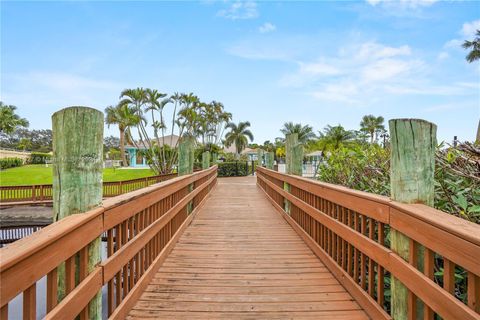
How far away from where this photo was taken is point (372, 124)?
5288 centimetres

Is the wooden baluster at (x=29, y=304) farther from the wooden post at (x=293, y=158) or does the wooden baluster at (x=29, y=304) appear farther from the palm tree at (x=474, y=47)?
the palm tree at (x=474, y=47)

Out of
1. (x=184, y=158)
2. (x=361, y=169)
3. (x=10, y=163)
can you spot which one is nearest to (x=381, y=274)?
(x=361, y=169)

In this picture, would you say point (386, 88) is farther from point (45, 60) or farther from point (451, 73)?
point (45, 60)

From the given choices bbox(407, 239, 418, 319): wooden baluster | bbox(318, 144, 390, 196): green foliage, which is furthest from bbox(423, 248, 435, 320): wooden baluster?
bbox(318, 144, 390, 196): green foliage

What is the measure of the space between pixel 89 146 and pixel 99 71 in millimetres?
22820

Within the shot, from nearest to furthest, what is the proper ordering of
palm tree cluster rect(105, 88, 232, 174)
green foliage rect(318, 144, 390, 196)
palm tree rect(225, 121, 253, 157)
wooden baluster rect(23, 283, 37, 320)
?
wooden baluster rect(23, 283, 37, 320), green foliage rect(318, 144, 390, 196), palm tree cluster rect(105, 88, 232, 174), palm tree rect(225, 121, 253, 157)

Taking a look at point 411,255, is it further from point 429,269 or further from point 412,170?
point 412,170

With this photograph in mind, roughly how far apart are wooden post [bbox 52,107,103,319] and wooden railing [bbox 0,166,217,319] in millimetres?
86

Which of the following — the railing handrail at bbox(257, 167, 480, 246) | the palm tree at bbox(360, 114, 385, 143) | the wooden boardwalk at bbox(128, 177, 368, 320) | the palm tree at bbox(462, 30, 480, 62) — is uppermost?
the palm tree at bbox(462, 30, 480, 62)

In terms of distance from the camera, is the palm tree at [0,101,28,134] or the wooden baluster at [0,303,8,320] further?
the palm tree at [0,101,28,134]

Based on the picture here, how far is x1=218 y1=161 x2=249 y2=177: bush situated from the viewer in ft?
77.3

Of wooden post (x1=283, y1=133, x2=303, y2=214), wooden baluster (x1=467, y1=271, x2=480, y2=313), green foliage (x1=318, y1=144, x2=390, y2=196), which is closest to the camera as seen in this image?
wooden baluster (x1=467, y1=271, x2=480, y2=313)

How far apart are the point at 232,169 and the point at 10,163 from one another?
3098 centimetres

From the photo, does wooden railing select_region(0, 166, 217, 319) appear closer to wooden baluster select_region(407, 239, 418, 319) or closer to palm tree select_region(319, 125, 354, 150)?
wooden baluster select_region(407, 239, 418, 319)
